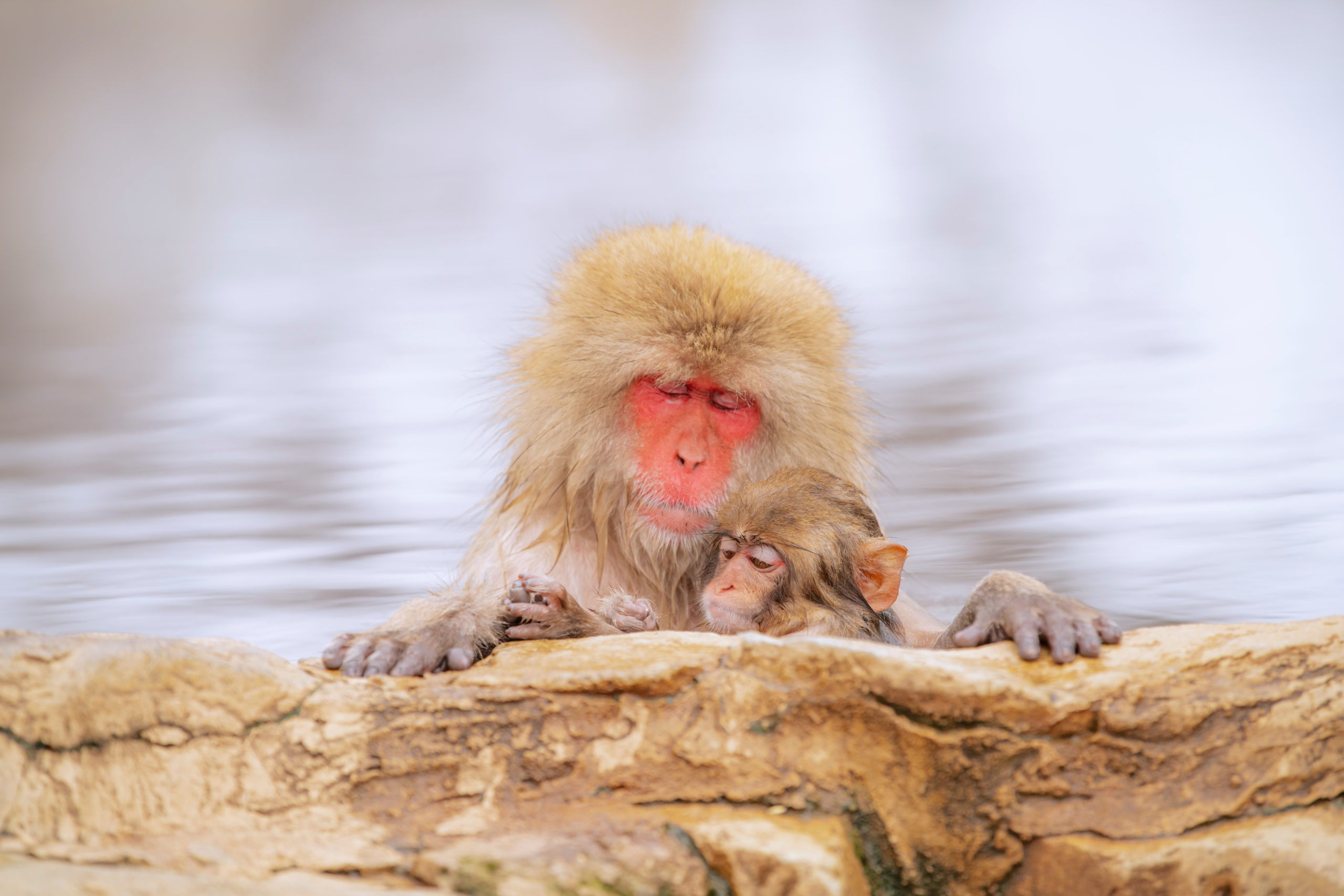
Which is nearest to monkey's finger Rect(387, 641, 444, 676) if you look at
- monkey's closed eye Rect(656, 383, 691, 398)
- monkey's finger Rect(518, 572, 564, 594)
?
monkey's finger Rect(518, 572, 564, 594)

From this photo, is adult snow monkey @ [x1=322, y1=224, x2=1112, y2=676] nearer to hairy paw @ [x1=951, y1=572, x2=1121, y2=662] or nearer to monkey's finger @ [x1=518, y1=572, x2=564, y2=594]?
monkey's finger @ [x1=518, y1=572, x2=564, y2=594]

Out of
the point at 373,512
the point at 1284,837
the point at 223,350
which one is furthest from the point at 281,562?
the point at 1284,837

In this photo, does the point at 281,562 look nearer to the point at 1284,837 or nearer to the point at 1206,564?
the point at 1206,564

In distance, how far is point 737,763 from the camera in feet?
6.23

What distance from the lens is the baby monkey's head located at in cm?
262

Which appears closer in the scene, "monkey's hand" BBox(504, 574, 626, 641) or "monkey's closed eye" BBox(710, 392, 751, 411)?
"monkey's hand" BBox(504, 574, 626, 641)

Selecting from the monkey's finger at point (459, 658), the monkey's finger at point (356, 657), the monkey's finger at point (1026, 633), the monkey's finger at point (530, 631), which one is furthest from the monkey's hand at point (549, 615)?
the monkey's finger at point (1026, 633)

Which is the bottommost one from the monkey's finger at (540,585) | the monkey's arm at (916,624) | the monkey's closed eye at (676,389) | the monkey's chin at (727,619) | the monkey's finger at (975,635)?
the monkey's arm at (916,624)

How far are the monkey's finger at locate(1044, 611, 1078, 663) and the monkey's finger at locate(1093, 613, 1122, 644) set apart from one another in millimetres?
53

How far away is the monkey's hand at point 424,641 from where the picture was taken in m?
2.19

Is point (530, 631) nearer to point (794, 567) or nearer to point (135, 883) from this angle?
point (794, 567)

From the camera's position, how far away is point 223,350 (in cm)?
706

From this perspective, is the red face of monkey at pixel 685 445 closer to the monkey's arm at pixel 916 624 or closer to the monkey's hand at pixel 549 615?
the monkey's hand at pixel 549 615

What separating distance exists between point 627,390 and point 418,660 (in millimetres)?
906
